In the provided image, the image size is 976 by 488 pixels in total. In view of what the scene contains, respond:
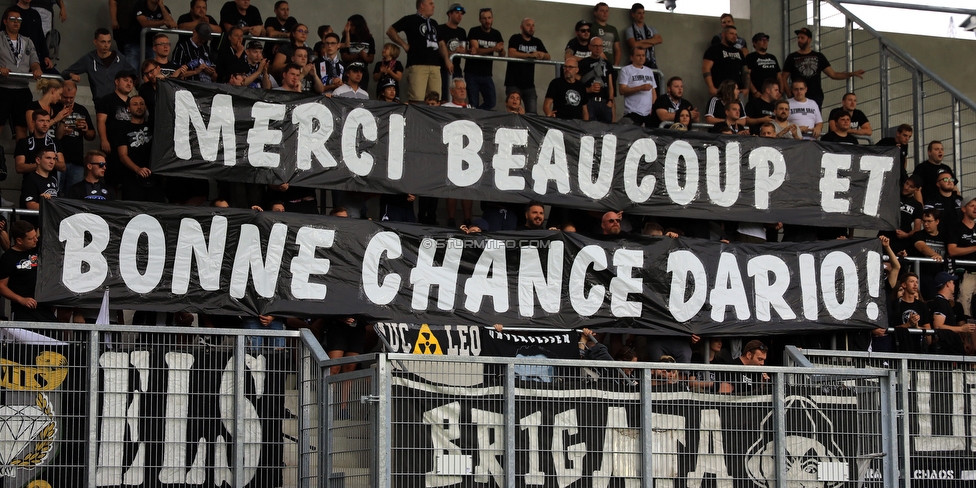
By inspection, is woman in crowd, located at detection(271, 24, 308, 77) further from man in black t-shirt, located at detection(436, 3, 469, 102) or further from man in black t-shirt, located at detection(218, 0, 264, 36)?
man in black t-shirt, located at detection(436, 3, 469, 102)

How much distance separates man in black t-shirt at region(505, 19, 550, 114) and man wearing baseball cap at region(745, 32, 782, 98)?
3.11m

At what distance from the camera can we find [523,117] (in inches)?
579

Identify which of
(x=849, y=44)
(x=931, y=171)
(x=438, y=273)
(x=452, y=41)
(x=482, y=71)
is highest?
(x=849, y=44)

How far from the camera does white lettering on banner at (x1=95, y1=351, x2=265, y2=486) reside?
9.44m

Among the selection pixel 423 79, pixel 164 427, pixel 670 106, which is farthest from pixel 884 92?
pixel 164 427

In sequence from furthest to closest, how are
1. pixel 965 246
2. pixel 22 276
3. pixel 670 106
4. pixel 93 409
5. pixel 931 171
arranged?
pixel 931 171, pixel 670 106, pixel 965 246, pixel 22 276, pixel 93 409

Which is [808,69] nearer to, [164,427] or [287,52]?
[287,52]

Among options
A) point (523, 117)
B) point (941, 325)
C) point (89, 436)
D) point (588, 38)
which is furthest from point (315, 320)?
point (941, 325)

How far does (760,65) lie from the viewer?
18.2 meters

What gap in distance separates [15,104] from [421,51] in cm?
499

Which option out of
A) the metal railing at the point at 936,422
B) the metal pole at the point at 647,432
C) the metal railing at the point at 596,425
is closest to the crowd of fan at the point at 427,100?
the metal railing at the point at 936,422

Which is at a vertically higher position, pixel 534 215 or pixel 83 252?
pixel 534 215

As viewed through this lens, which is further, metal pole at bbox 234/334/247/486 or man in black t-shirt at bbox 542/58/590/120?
man in black t-shirt at bbox 542/58/590/120

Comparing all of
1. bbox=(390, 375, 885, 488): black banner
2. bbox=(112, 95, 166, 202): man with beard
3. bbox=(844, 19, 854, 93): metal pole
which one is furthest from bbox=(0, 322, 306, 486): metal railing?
bbox=(844, 19, 854, 93): metal pole
